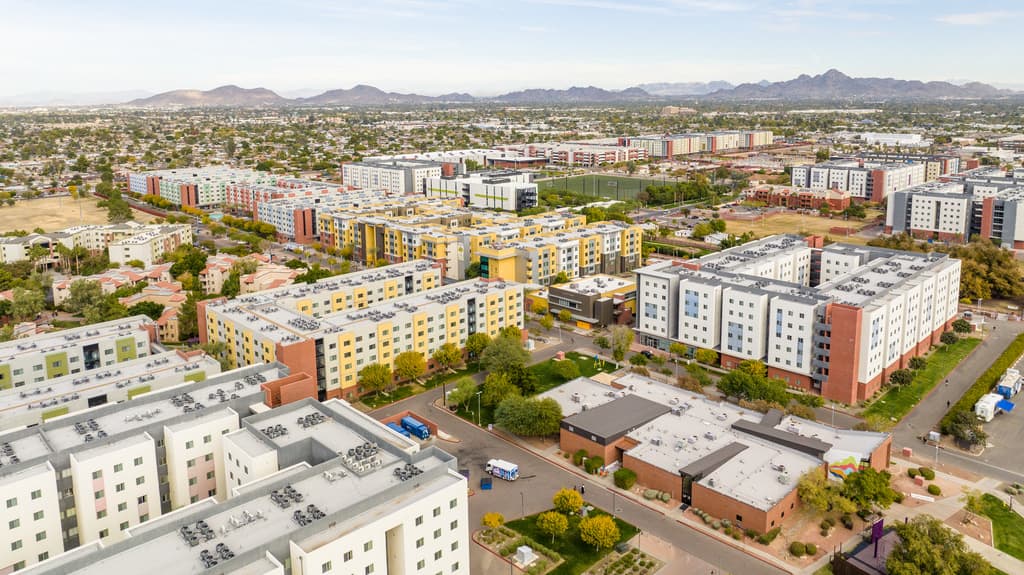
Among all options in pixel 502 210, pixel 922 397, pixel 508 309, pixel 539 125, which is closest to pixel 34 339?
pixel 508 309

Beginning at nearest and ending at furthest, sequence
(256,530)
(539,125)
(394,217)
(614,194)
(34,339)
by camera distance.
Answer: (256,530) → (34,339) → (394,217) → (614,194) → (539,125)

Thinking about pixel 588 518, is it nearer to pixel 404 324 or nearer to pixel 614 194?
pixel 404 324

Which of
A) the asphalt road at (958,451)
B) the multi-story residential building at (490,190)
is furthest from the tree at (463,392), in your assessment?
the multi-story residential building at (490,190)

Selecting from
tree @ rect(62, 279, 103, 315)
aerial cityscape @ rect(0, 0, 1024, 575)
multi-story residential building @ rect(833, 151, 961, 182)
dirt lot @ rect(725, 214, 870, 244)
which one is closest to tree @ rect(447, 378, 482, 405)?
aerial cityscape @ rect(0, 0, 1024, 575)

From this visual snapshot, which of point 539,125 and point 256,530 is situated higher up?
point 539,125

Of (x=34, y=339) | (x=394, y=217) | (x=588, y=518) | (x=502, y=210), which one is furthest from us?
(x=502, y=210)

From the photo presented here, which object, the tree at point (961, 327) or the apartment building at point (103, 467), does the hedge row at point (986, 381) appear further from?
the apartment building at point (103, 467)

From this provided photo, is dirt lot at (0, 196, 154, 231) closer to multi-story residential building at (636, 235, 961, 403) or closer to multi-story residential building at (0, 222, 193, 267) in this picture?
multi-story residential building at (0, 222, 193, 267)
